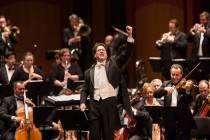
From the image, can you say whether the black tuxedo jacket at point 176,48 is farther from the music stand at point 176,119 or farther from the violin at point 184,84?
the music stand at point 176,119

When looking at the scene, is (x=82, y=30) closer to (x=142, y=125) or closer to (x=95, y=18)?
(x=95, y=18)

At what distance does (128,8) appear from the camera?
15.1 meters

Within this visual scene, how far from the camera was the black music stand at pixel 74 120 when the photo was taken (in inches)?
358

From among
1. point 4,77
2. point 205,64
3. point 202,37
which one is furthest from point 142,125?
point 4,77

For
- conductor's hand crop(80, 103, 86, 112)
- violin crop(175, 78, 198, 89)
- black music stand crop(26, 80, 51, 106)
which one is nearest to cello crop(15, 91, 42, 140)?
black music stand crop(26, 80, 51, 106)

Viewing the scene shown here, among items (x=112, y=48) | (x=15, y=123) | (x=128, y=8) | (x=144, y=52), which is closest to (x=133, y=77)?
(x=144, y=52)

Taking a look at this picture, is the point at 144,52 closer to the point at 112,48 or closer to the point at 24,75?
the point at 112,48

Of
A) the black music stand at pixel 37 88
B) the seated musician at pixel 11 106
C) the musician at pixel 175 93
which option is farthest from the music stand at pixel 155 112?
the black music stand at pixel 37 88

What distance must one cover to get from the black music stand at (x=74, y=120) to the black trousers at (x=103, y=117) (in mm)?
448

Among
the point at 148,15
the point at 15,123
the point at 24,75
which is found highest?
the point at 148,15

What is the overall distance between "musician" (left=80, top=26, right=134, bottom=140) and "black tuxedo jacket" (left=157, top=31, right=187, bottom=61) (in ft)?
11.3

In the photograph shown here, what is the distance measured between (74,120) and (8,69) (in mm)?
3259

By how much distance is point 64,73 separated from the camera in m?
12.1

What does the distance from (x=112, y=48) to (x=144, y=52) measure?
10.3 feet
